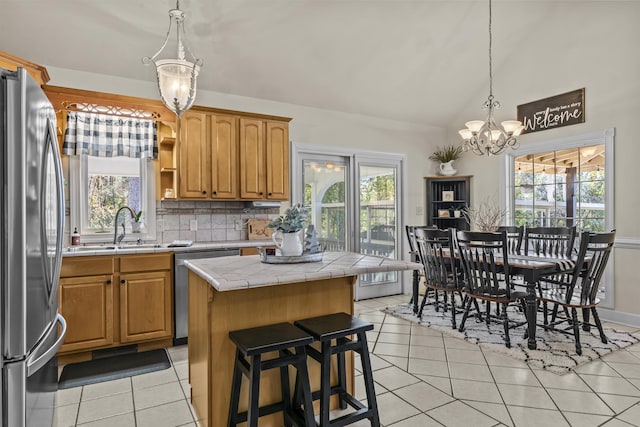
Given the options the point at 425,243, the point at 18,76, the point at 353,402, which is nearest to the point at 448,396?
the point at 353,402

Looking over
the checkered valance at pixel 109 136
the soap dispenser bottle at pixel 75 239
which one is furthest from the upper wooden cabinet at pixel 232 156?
the soap dispenser bottle at pixel 75 239

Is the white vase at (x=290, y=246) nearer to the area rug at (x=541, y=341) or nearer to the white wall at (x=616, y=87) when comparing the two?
the area rug at (x=541, y=341)

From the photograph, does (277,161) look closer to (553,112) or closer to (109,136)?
(109,136)

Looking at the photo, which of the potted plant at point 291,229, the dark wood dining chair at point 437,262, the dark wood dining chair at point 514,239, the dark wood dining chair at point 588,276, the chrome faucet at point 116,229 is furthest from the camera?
the dark wood dining chair at point 514,239

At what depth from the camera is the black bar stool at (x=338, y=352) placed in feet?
6.23

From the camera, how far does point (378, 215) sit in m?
5.61

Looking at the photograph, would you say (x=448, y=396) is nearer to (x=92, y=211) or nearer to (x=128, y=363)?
(x=128, y=363)

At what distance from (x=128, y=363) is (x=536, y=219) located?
5.01m

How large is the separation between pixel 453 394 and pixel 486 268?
4.25 feet

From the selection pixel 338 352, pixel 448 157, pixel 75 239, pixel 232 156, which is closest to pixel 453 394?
pixel 338 352

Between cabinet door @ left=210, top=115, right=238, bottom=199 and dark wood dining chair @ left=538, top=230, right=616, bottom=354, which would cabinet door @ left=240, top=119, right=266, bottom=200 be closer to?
cabinet door @ left=210, top=115, right=238, bottom=199

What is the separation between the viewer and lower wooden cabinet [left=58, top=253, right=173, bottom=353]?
306 centimetres

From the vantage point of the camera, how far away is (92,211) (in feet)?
12.5

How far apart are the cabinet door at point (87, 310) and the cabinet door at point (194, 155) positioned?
111 centimetres
